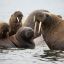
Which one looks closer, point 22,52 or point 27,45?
point 22,52

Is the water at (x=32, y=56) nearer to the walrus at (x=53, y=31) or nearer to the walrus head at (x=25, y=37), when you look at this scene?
the walrus at (x=53, y=31)

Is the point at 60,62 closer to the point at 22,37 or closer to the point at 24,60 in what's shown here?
the point at 24,60

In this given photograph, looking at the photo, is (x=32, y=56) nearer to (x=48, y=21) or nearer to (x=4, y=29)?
(x=48, y=21)

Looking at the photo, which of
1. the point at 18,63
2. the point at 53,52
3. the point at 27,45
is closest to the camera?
the point at 18,63

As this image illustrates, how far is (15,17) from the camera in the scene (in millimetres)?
22812

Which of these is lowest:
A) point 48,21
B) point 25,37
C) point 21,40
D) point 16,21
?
point 21,40

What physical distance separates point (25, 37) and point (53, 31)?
2.31 metres

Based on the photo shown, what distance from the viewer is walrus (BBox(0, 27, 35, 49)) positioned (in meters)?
19.2

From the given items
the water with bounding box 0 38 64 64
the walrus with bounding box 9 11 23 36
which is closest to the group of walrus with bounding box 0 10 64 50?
the walrus with bounding box 9 11 23 36

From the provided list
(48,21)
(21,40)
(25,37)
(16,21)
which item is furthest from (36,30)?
(16,21)

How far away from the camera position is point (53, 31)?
17.7m

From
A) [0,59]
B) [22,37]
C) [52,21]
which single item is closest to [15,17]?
[22,37]

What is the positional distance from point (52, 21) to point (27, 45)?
2.13 metres

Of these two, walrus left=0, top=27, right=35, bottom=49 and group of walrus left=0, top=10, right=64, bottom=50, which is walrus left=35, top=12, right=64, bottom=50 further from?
walrus left=0, top=27, right=35, bottom=49
